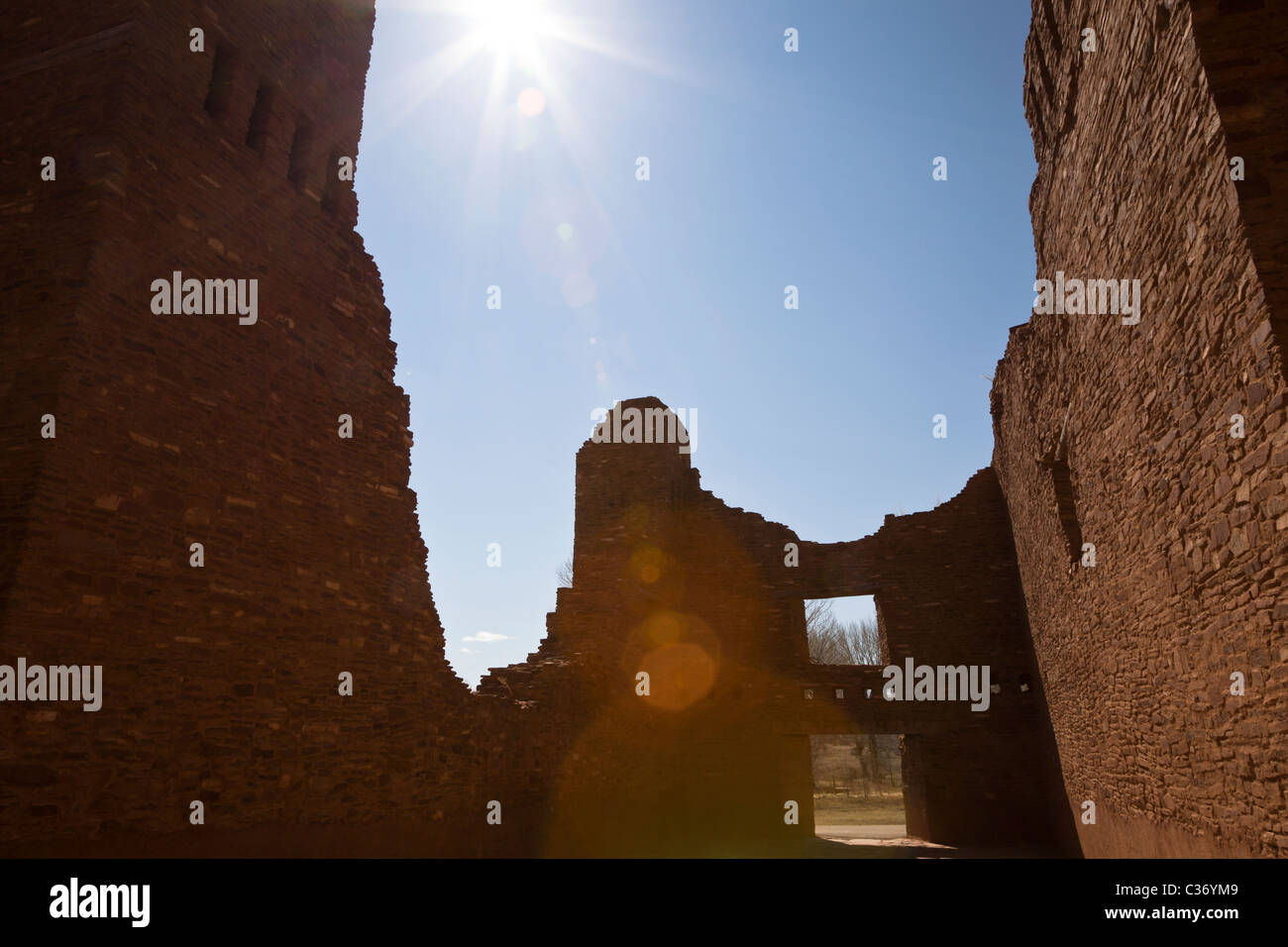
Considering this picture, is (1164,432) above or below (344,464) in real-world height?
below

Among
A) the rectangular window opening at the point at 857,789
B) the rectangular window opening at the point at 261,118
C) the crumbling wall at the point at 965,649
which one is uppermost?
the rectangular window opening at the point at 261,118

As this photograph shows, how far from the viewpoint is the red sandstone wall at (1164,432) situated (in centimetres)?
477

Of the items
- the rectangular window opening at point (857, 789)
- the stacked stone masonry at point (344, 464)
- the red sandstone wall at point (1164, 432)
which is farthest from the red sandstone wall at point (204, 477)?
the rectangular window opening at point (857, 789)

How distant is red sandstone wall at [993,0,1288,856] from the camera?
15.7 feet

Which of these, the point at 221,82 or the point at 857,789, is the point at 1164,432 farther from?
the point at 857,789

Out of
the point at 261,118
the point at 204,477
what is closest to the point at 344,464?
the point at 204,477

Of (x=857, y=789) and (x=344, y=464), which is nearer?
(x=344, y=464)

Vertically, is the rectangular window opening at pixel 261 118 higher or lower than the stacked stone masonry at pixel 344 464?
higher

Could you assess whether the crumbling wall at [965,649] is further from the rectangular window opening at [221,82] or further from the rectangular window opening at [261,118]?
the rectangular window opening at [221,82]

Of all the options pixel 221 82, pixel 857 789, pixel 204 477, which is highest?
pixel 221 82

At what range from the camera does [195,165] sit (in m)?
8.03

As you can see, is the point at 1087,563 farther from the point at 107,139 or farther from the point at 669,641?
the point at 107,139

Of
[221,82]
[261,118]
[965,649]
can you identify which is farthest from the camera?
[965,649]

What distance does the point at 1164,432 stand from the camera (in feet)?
20.2
